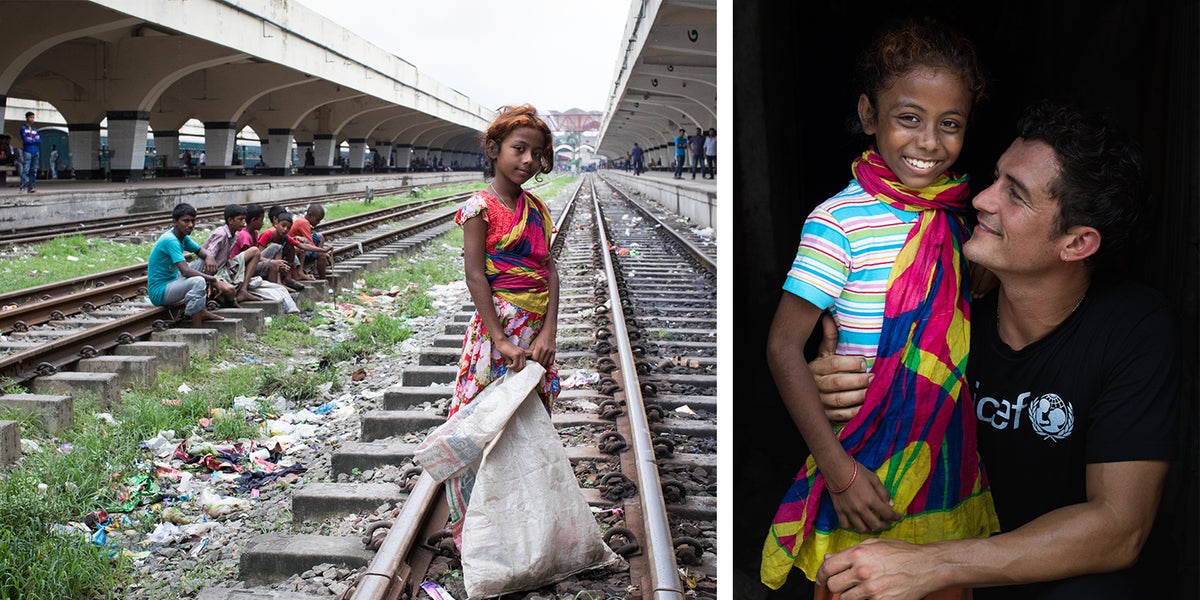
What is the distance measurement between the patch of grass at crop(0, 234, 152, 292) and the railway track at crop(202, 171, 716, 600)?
570 cm

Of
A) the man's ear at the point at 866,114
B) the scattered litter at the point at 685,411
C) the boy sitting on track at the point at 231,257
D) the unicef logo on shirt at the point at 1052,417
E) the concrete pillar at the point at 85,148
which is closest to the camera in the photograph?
the unicef logo on shirt at the point at 1052,417

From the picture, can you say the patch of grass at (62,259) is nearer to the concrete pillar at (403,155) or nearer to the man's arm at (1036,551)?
the man's arm at (1036,551)

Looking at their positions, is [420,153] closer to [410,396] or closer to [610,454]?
[410,396]

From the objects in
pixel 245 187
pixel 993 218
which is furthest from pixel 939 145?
pixel 245 187

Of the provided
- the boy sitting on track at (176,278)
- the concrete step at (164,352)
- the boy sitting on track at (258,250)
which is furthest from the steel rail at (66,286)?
the concrete step at (164,352)

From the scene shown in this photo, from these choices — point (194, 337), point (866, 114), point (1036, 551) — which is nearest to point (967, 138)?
point (866, 114)

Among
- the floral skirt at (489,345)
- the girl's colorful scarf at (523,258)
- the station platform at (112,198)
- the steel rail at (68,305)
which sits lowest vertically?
the steel rail at (68,305)

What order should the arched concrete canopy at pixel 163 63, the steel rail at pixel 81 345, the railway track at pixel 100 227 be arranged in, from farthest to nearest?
the arched concrete canopy at pixel 163 63 → the railway track at pixel 100 227 → the steel rail at pixel 81 345

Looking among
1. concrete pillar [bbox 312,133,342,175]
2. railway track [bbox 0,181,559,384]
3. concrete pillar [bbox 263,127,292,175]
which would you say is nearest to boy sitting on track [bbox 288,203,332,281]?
railway track [bbox 0,181,559,384]

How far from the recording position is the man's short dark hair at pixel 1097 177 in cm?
143

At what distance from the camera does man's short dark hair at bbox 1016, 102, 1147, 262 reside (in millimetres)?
1429

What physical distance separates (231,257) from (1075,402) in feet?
31.5

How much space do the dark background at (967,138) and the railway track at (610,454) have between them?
1237 millimetres

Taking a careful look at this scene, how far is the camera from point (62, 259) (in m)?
13.2
